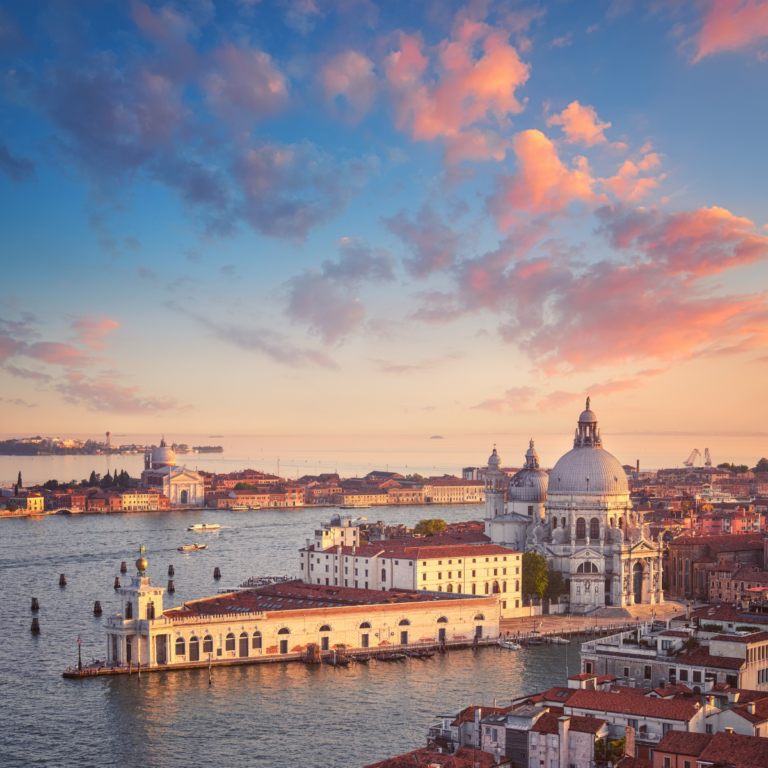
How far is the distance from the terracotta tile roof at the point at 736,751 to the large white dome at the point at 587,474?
34546mm

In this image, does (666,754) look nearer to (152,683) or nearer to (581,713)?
(581,713)

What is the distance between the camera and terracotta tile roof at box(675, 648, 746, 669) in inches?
995

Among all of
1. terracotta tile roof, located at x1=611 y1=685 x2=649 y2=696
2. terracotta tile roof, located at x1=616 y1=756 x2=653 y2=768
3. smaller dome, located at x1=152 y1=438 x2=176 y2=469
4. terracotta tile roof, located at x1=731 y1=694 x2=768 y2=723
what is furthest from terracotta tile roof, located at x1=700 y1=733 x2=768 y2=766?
smaller dome, located at x1=152 y1=438 x2=176 y2=469

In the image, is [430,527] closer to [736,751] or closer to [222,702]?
[222,702]

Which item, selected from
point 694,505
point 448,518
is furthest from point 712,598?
point 448,518

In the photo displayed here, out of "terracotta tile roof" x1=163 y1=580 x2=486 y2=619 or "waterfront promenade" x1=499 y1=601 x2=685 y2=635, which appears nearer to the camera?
"terracotta tile roof" x1=163 y1=580 x2=486 y2=619

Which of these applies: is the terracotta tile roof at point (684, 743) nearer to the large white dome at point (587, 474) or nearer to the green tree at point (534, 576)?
the green tree at point (534, 576)

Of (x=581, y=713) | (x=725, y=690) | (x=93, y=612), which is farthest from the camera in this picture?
(x=93, y=612)

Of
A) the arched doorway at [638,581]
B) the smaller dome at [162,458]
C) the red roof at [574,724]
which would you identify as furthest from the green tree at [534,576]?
the smaller dome at [162,458]

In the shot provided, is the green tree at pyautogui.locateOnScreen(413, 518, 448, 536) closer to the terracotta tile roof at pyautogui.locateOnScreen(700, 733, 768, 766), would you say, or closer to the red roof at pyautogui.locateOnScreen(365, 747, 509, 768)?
the red roof at pyautogui.locateOnScreen(365, 747, 509, 768)

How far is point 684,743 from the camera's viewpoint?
2003 centimetres

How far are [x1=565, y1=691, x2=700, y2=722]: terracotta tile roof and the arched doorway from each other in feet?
102

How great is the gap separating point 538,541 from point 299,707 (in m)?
25.8

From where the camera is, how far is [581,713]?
2192 centimetres
